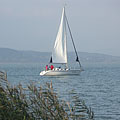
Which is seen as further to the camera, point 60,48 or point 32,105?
point 60,48

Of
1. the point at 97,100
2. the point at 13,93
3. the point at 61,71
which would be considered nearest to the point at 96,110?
the point at 97,100

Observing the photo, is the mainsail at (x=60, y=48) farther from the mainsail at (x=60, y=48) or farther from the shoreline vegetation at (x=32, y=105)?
the shoreline vegetation at (x=32, y=105)

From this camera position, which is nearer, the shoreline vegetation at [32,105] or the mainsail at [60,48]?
the shoreline vegetation at [32,105]

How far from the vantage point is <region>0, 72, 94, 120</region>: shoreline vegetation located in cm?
910

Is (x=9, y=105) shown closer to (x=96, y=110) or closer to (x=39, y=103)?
(x=39, y=103)

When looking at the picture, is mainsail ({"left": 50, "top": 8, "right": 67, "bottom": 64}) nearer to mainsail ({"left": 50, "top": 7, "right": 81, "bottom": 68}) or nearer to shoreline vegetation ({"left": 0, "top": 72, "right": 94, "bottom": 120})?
mainsail ({"left": 50, "top": 7, "right": 81, "bottom": 68})

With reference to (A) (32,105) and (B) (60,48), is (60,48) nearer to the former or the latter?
(B) (60,48)

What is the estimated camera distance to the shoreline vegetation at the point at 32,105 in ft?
29.9

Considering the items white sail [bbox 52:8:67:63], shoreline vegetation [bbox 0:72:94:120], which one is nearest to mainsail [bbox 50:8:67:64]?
white sail [bbox 52:8:67:63]

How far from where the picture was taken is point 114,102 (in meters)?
26.3

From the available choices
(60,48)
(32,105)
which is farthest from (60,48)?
(32,105)

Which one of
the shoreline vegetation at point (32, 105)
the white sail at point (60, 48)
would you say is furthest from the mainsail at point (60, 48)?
the shoreline vegetation at point (32, 105)

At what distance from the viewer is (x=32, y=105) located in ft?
31.0

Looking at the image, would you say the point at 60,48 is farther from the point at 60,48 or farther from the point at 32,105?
the point at 32,105
